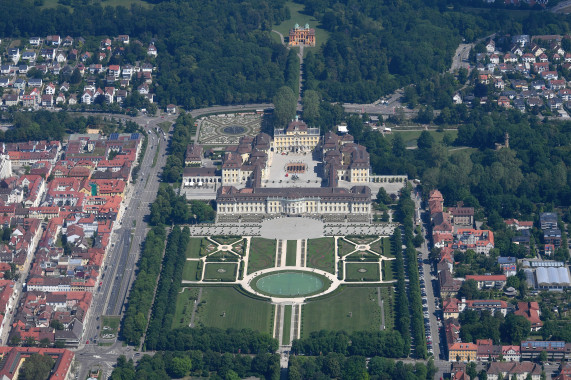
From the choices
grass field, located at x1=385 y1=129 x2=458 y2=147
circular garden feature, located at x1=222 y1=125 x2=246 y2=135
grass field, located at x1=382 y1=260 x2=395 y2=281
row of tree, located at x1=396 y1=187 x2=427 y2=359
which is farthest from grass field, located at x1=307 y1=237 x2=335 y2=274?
circular garden feature, located at x1=222 y1=125 x2=246 y2=135

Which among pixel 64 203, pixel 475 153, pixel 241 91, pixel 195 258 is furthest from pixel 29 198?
pixel 475 153

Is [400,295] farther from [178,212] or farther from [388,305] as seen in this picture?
[178,212]

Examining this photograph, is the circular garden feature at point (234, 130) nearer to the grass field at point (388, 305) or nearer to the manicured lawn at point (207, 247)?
the manicured lawn at point (207, 247)

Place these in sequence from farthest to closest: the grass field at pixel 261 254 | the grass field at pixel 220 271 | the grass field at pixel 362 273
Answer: the grass field at pixel 261 254 < the grass field at pixel 220 271 < the grass field at pixel 362 273

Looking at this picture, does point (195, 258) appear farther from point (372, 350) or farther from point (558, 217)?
point (558, 217)

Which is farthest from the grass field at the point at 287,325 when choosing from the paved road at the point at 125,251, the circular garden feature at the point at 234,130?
the circular garden feature at the point at 234,130

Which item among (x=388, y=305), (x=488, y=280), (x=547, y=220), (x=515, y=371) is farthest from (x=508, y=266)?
(x=515, y=371)
